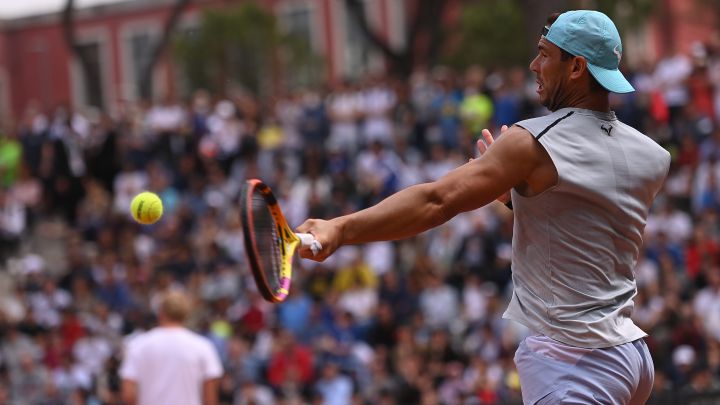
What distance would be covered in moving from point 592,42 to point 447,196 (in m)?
0.74

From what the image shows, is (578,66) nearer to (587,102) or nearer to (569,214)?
(587,102)

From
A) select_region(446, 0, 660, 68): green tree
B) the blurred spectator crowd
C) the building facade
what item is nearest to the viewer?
the blurred spectator crowd

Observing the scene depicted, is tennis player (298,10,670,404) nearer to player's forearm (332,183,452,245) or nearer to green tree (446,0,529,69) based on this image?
player's forearm (332,183,452,245)

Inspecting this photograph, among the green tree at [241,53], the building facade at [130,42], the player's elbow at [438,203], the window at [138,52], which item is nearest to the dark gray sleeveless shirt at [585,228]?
the player's elbow at [438,203]

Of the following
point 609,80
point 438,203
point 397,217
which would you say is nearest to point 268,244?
point 397,217

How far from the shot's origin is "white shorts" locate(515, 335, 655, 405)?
3.99 m

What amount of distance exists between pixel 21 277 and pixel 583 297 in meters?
16.2

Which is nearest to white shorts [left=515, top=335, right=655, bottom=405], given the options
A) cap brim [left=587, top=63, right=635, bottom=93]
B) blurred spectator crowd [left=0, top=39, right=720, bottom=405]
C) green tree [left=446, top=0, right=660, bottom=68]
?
cap brim [left=587, top=63, right=635, bottom=93]

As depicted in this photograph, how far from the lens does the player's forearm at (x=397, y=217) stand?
384 centimetres

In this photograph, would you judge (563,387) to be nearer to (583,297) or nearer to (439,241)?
(583,297)

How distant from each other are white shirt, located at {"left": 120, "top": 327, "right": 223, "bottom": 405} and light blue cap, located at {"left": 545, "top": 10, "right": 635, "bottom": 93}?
13.5 ft

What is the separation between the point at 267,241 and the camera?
3.94m

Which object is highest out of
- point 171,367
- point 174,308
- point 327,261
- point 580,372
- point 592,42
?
point 592,42

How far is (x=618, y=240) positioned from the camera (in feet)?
13.2
